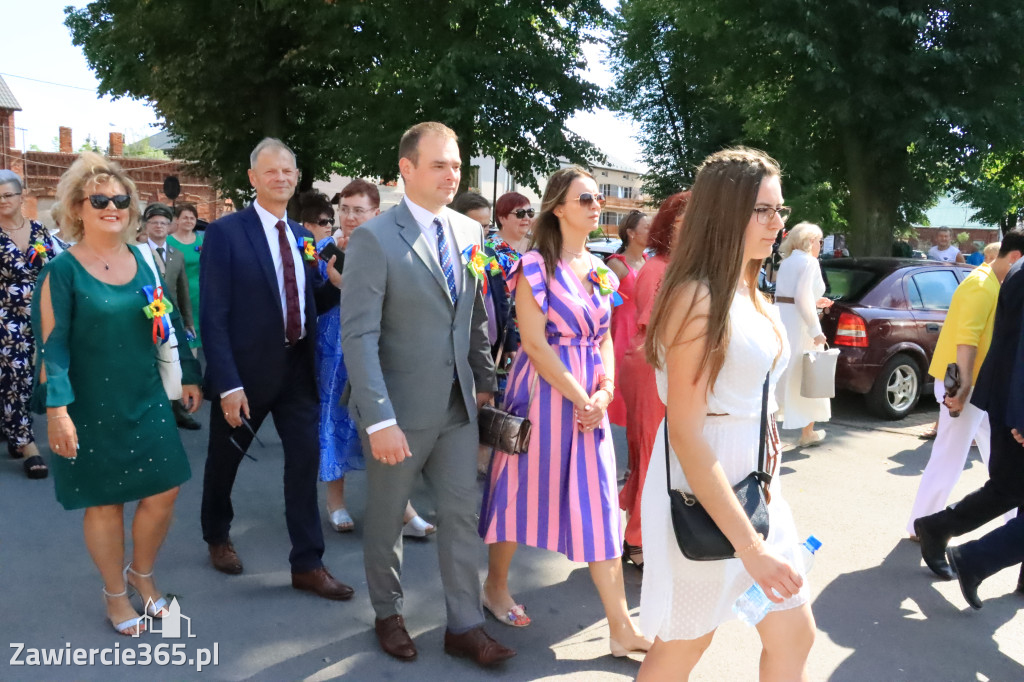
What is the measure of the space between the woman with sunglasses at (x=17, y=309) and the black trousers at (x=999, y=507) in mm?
5776

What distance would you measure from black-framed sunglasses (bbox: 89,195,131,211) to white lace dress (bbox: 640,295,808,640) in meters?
2.49

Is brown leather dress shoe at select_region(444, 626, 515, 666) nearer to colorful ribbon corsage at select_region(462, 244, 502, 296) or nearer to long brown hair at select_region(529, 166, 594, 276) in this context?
colorful ribbon corsage at select_region(462, 244, 502, 296)

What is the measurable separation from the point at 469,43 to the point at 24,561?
1154 centimetres

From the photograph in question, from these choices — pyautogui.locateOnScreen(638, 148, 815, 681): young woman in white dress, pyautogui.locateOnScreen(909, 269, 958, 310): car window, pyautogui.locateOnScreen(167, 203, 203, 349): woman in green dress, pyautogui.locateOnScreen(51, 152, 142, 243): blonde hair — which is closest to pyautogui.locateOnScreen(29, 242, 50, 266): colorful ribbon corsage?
pyautogui.locateOnScreen(167, 203, 203, 349): woman in green dress

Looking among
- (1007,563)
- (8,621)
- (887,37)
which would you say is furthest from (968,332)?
(887,37)

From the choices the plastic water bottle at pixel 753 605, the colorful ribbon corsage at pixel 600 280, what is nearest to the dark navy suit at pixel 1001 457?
the colorful ribbon corsage at pixel 600 280

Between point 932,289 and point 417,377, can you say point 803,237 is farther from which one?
point 417,377

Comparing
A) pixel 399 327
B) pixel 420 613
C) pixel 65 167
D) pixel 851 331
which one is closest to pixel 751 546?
pixel 399 327

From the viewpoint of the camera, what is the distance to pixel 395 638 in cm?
349

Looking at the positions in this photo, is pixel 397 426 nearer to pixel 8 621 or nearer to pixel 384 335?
pixel 384 335

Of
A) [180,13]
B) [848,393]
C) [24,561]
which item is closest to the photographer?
[24,561]

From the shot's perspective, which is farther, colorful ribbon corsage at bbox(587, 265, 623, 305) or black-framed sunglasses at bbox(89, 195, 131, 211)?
colorful ribbon corsage at bbox(587, 265, 623, 305)

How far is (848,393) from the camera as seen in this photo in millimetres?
9617

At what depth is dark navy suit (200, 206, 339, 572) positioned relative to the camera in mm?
3795
